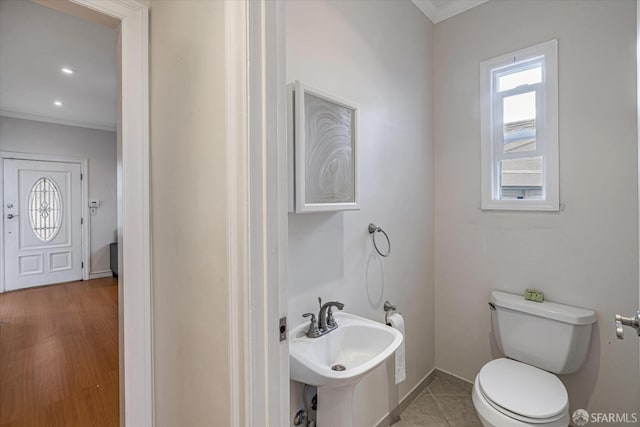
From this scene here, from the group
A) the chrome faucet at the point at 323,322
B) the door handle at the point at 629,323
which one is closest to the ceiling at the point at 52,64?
the chrome faucet at the point at 323,322

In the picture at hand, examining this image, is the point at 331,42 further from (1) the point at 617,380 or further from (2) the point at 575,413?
(2) the point at 575,413

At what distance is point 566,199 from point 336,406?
1.75 meters

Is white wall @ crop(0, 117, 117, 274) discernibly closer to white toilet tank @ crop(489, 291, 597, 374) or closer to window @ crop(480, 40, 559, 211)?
window @ crop(480, 40, 559, 211)

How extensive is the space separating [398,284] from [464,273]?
607 mm

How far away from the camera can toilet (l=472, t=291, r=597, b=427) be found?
137cm

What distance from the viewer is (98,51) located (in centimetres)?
273

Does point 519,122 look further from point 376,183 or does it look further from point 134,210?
point 134,210

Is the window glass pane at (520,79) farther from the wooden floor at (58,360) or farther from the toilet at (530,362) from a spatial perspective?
the wooden floor at (58,360)

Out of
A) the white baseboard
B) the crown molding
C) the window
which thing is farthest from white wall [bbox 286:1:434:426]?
the white baseboard

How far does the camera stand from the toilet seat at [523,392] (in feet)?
4.40

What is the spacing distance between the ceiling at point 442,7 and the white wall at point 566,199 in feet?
0.16

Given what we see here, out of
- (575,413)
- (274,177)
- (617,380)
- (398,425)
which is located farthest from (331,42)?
(575,413)

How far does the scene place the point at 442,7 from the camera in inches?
89.3

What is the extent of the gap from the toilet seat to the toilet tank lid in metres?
0.31
